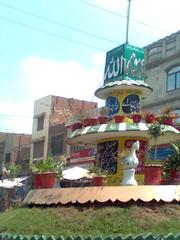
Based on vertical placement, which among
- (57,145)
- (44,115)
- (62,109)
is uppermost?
(62,109)

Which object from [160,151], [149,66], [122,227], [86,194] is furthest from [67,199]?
[149,66]

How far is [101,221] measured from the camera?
1224 cm

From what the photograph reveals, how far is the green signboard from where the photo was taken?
728 inches

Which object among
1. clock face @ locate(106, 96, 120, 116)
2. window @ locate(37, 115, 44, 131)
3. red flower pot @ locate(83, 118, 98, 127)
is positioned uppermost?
window @ locate(37, 115, 44, 131)

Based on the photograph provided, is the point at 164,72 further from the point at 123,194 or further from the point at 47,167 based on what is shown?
the point at 123,194

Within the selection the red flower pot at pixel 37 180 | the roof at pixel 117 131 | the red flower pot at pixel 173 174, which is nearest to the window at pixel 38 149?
the roof at pixel 117 131

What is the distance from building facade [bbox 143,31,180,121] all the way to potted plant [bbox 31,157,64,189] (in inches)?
795

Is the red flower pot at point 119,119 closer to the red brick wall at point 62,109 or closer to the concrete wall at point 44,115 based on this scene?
the concrete wall at point 44,115

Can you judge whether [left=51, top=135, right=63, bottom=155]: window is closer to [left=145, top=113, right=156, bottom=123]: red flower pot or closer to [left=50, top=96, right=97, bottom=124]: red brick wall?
[left=50, top=96, right=97, bottom=124]: red brick wall

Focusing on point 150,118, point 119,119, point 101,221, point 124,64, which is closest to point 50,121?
point 124,64

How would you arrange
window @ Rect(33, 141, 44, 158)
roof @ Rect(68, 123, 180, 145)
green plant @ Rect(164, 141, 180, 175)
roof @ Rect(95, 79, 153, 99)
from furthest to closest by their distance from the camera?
window @ Rect(33, 141, 44, 158) → roof @ Rect(95, 79, 153, 99) → roof @ Rect(68, 123, 180, 145) → green plant @ Rect(164, 141, 180, 175)

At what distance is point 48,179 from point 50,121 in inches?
1570

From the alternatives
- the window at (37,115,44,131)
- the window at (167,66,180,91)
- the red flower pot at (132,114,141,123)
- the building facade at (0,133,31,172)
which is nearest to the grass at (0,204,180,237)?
the red flower pot at (132,114,141,123)

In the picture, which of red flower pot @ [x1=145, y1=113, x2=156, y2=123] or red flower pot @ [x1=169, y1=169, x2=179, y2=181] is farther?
red flower pot @ [x1=145, y1=113, x2=156, y2=123]
